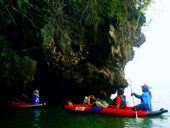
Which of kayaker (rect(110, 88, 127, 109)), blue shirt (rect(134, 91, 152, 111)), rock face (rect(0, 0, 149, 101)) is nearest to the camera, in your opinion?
kayaker (rect(110, 88, 127, 109))

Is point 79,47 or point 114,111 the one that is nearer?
point 114,111

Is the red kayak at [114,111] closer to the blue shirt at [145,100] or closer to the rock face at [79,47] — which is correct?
the blue shirt at [145,100]

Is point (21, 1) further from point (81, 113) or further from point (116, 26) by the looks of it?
point (116, 26)

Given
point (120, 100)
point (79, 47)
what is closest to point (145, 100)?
point (120, 100)

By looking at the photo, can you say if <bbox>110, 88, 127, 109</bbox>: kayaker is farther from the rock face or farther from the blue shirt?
the rock face

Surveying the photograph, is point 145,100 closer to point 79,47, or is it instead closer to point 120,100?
point 120,100

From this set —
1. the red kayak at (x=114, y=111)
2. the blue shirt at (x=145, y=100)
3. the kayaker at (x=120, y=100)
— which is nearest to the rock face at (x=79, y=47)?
the red kayak at (x=114, y=111)

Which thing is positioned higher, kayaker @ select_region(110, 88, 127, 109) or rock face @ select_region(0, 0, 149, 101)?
rock face @ select_region(0, 0, 149, 101)

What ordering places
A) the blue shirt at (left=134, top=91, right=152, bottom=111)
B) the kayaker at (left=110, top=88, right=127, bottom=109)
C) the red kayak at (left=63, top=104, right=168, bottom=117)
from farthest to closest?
the blue shirt at (left=134, top=91, right=152, bottom=111), the red kayak at (left=63, top=104, right=168, bottom=117), the kayaker at (left=110, top=88, right=127, bottom=109)

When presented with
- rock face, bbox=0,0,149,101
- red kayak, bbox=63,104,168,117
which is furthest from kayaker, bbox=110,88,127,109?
rock face, bbox=0,0,149,101

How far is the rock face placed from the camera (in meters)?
10.2

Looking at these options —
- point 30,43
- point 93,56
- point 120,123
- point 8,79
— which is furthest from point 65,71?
point 120,123

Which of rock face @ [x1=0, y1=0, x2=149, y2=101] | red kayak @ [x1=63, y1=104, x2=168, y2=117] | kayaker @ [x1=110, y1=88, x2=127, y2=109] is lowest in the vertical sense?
red kayak @ [x1=63, y1=104, x2=168, y2=117]

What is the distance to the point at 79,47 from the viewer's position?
44.0 ft
